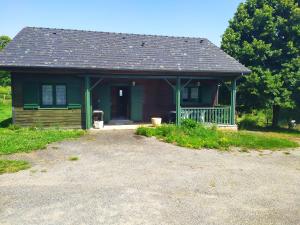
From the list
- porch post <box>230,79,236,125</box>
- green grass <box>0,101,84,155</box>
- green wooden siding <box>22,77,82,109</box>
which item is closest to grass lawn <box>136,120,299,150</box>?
porch post <box>230,79,236,125</box>

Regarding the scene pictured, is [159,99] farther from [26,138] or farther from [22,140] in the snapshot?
[22,140]

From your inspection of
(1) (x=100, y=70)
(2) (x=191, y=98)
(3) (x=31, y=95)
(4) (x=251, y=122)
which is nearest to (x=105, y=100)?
(1) (x=100, y=70)

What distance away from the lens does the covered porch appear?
53.1ft

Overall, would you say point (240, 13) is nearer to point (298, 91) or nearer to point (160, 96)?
point (298, 91)

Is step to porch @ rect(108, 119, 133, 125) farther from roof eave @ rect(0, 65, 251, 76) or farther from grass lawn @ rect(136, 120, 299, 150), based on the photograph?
roof eave @ rect(0, 65, 251, 76)

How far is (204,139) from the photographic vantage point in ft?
41.2

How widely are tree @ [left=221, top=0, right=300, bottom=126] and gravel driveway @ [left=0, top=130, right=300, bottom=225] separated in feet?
24.9

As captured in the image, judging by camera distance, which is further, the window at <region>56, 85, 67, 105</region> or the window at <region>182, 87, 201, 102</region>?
the window at <region>182, 87, 201, 102</region>

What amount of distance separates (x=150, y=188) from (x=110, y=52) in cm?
1077

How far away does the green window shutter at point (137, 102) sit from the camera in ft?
55.7

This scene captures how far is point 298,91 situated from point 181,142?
10.2 m

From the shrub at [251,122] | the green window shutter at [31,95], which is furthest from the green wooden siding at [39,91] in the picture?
the shrub at [251,122]

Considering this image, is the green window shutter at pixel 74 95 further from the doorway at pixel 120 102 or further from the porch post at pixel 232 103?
the porch post at pixel 232 103

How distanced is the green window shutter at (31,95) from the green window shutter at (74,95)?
1.58 metres
